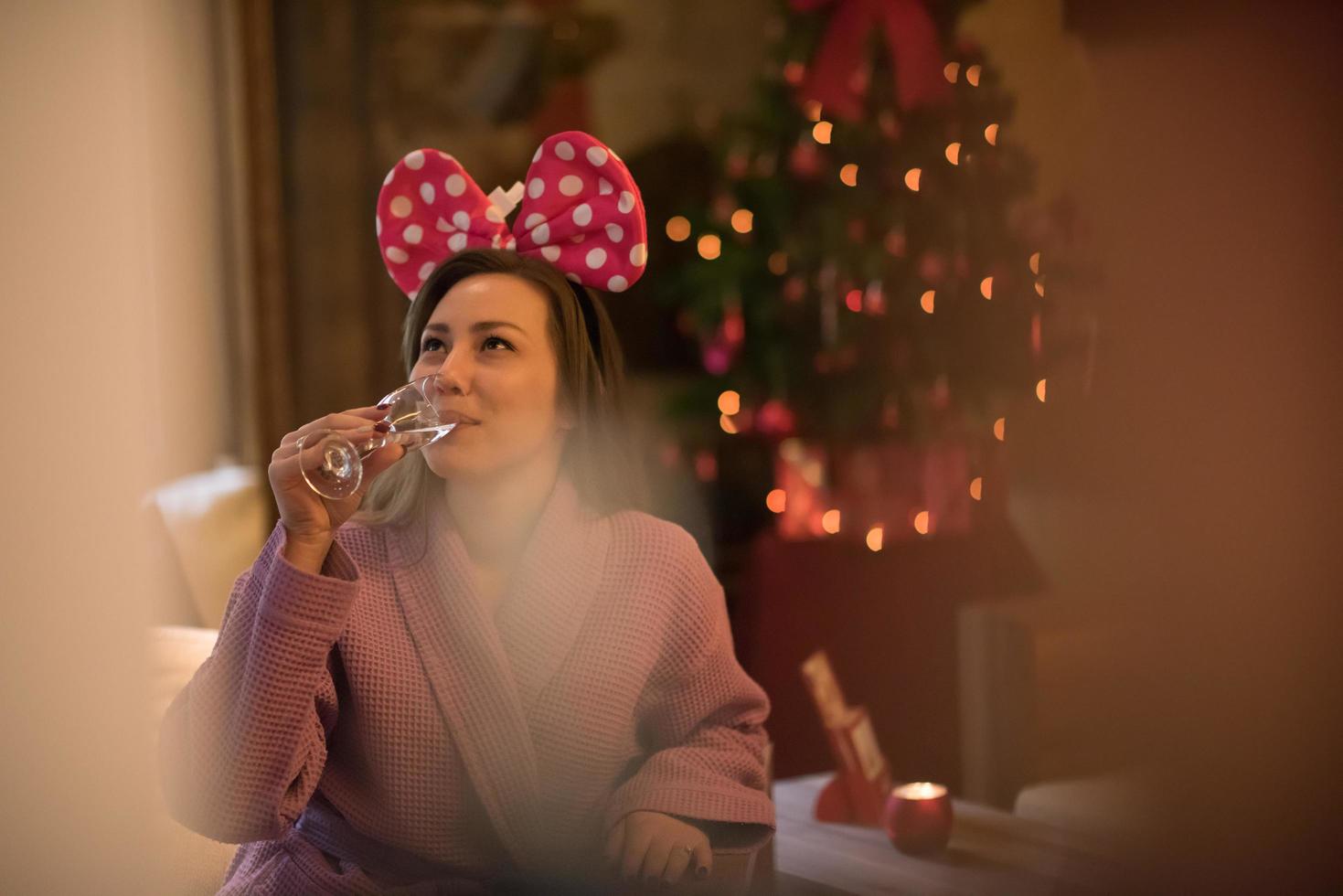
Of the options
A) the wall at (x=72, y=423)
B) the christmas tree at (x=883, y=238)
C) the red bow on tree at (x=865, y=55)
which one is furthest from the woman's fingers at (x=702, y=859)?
the red bow on tree at (x=865, y=55)

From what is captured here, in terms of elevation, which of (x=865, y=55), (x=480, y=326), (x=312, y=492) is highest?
(x=865, y=55)

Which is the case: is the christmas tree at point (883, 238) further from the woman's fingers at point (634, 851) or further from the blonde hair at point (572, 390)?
the woman's fingers at point (634, 851)

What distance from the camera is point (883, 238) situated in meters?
2.75

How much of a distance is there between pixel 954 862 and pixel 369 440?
3.13ft

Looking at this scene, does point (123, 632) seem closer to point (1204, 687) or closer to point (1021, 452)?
point (1204, 687)

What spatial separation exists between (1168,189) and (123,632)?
2.01 metres

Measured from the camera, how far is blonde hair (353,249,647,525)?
1.13 metres

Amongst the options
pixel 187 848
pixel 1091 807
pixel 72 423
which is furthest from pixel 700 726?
pixel 1091 807

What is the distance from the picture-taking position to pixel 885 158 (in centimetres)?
→ 273

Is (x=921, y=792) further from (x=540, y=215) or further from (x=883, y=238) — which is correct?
(x=883, y=238)

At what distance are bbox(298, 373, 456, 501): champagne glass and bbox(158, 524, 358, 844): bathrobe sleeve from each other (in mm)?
58

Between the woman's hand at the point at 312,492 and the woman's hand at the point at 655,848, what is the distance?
1.08ft

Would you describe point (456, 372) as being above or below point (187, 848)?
above

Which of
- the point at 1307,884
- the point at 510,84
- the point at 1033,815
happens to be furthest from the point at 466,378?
the point at 510,84
